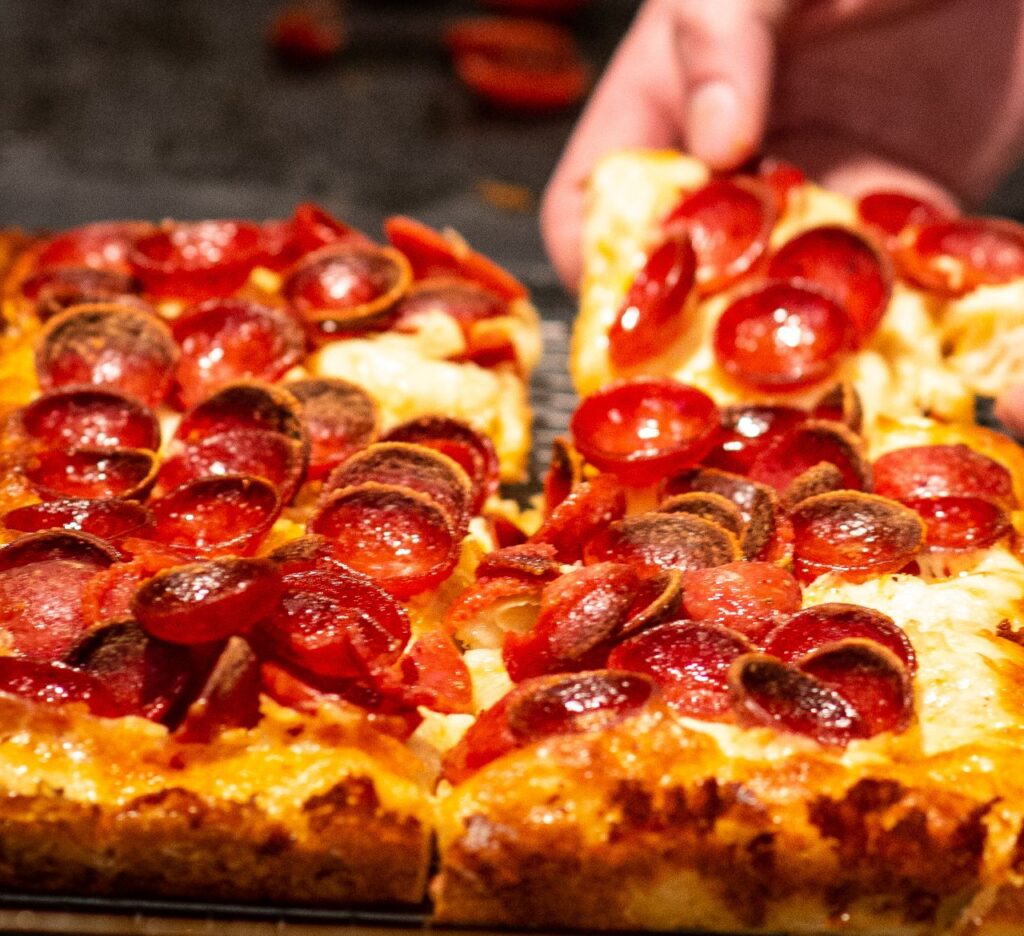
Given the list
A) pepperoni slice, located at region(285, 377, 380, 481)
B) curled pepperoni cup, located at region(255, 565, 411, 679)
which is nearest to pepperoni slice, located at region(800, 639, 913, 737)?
curled pepperoni cup, located at region(255, 565, 411, 679)

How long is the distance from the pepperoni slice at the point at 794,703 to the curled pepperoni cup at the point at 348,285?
4.34 ft

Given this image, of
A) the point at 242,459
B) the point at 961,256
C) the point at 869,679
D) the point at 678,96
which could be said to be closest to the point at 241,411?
the point at 242,459

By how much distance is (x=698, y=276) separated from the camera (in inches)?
118

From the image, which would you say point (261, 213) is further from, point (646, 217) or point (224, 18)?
point (646, 217)

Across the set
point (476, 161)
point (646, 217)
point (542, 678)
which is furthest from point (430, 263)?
point (476, 161)

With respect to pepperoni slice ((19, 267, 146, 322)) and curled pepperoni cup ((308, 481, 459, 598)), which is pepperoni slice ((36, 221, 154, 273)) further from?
curled pepperoni cup ((308, 481, 459, 598))

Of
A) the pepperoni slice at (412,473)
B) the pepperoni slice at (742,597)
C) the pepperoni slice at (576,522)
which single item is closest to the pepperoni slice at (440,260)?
the pepperoni slice at (412,473)

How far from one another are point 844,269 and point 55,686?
1.92 meters

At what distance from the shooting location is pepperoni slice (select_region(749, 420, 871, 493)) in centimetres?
245

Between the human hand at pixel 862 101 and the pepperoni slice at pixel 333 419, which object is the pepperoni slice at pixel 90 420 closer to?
the pepperoni slice at pixel 333 419

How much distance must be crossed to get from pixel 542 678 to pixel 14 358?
4.85 ft

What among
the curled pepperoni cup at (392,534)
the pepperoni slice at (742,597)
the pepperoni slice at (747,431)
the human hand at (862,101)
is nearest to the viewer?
the pepperoni slice at (742,597)

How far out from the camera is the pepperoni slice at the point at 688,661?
1.91 meters

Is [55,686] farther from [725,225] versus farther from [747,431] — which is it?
[725,225]
